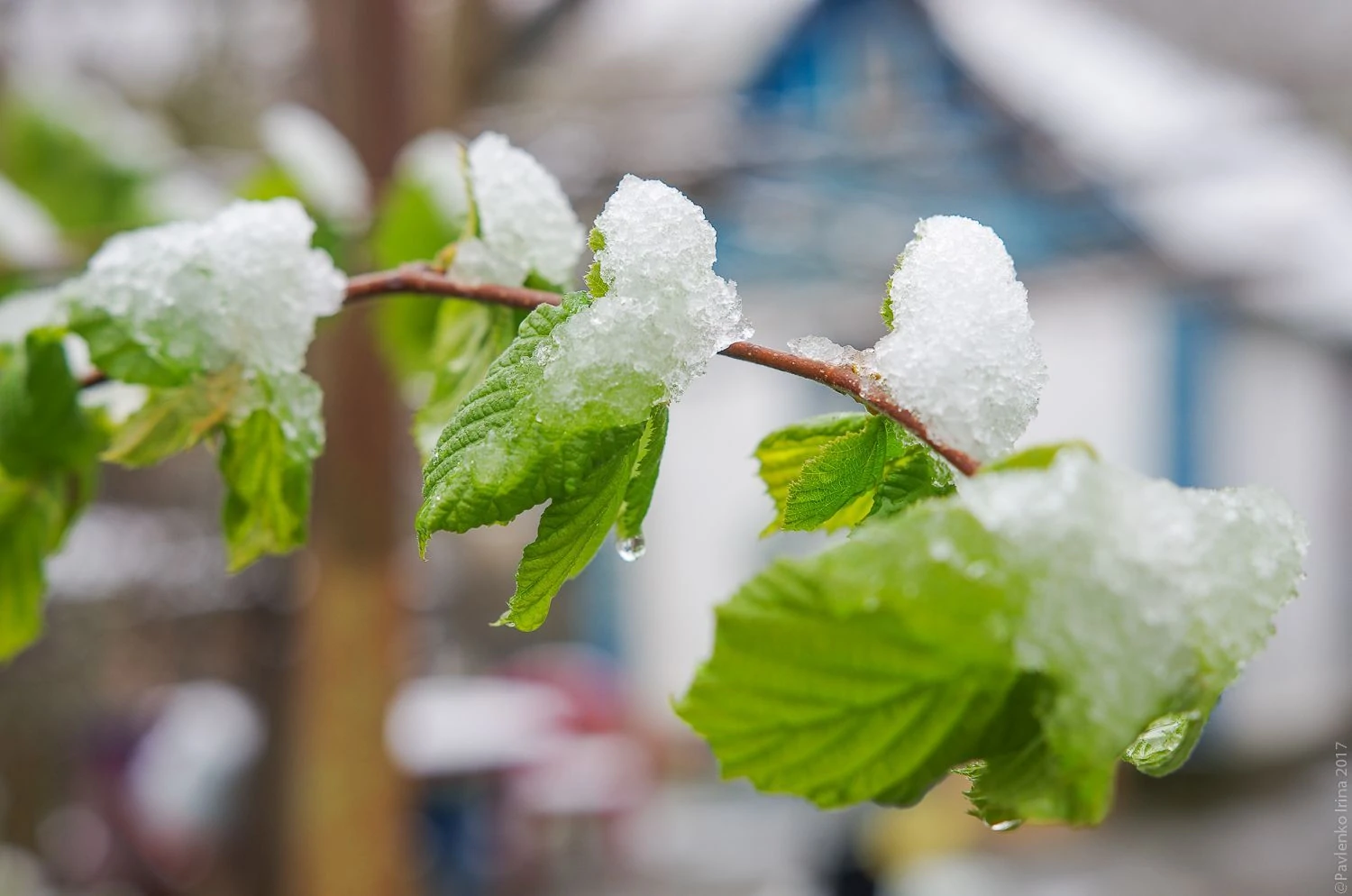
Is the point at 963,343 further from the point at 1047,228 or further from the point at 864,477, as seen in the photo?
the point at 1047,228

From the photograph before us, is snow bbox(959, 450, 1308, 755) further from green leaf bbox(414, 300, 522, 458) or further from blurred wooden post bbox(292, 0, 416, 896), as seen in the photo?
blurred wooden post bbox(292, 0, 416, 896)

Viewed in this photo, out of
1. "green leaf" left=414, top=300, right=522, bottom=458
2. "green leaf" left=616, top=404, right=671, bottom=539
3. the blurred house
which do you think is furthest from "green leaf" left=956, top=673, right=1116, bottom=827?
the blurred house

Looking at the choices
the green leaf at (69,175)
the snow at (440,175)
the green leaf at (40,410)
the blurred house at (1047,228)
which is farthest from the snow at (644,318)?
the blurred house at (1047,228)

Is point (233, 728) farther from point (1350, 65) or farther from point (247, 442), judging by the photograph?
point (1350, 65)

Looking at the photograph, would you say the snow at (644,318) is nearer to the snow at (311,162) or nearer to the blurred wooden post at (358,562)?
the snow at (311,162)

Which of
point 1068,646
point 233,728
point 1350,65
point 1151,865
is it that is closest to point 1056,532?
point 1068,646

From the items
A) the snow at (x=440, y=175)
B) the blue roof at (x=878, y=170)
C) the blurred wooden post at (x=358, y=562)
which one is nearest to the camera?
the snow at (x=440, y=175)

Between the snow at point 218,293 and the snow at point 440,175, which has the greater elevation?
the snow at point 218,293
